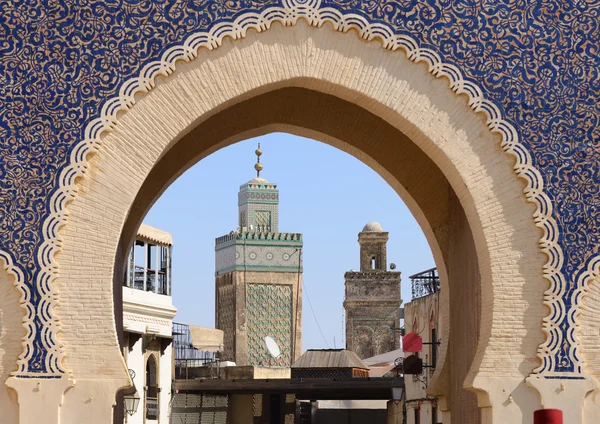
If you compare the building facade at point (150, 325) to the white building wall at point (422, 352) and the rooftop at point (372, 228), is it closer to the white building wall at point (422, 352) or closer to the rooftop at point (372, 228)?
the white building wall at point (422, 352)

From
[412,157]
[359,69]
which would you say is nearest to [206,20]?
[359,69]

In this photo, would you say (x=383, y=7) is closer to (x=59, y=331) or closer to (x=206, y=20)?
(x=206, y=20)

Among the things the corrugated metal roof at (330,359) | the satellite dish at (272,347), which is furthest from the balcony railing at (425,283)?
the satellite dish at (272,347)

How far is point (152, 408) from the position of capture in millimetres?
15805

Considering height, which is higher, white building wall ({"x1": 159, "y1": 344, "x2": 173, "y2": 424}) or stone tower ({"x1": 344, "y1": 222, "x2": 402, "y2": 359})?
stone tower ({"x1": 344, "y1": 222, "x2": 402, "y2": 359})

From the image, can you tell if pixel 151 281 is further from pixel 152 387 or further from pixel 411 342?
pixel 411 342

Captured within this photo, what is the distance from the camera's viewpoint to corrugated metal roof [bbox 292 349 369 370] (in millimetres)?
21500

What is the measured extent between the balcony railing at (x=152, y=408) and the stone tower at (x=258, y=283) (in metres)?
21.2

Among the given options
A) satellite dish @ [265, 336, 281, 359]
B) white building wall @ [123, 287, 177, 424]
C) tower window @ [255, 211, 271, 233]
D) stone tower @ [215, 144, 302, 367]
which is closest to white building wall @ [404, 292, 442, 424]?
white building wall @ [123, 287, 177, 424]

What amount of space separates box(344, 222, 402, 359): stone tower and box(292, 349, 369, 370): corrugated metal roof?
933 centimetres

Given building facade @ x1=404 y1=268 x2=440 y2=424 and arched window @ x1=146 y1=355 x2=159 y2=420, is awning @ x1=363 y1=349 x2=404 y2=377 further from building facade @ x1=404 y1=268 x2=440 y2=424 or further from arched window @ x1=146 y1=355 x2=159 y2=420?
arched window @ x1=146 y1=355 x2=159 y2=420

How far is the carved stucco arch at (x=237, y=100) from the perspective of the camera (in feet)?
20.2

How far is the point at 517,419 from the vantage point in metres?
6.07

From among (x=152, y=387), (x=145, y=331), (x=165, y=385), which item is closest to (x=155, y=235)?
(x=145, y=331)
